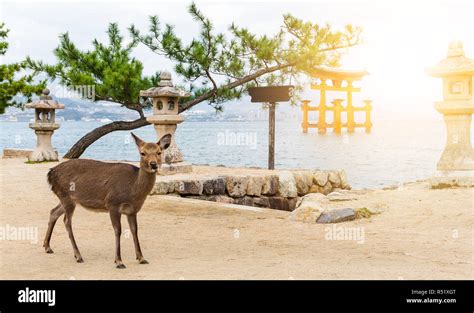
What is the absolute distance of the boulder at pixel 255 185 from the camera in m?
13.7

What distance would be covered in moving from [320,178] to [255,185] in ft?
7.66

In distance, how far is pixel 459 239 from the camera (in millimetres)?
7617

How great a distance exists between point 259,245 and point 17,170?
32.6ft

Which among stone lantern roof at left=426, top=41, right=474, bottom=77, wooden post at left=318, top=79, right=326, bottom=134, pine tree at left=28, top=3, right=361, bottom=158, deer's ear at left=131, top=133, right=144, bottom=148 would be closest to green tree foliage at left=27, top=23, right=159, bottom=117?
pine tree at left=28, top=3, right=361, bottom=158

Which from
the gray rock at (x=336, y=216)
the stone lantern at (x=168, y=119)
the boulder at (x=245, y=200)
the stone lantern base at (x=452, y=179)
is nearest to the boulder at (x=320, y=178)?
the boulder at (x=245, y=200)

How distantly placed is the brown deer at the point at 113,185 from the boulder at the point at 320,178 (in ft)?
31.3

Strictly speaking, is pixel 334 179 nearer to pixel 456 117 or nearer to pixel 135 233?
pixel 456 117

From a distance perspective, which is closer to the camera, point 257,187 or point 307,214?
point 307,214

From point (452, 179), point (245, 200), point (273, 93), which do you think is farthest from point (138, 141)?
→ point (273, 93)

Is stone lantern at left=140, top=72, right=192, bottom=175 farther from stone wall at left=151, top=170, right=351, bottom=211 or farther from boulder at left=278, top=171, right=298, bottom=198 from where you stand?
boulder at left=278, top=171, right=298, bottom=198

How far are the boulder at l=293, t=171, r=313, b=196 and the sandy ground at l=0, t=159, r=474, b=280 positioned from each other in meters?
3.64

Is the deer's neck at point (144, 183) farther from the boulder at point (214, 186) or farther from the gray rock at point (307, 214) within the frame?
the boulder at point (214, 186)

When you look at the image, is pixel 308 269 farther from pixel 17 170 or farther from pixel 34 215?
pixel 17 170

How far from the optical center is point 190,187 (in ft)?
40.8
